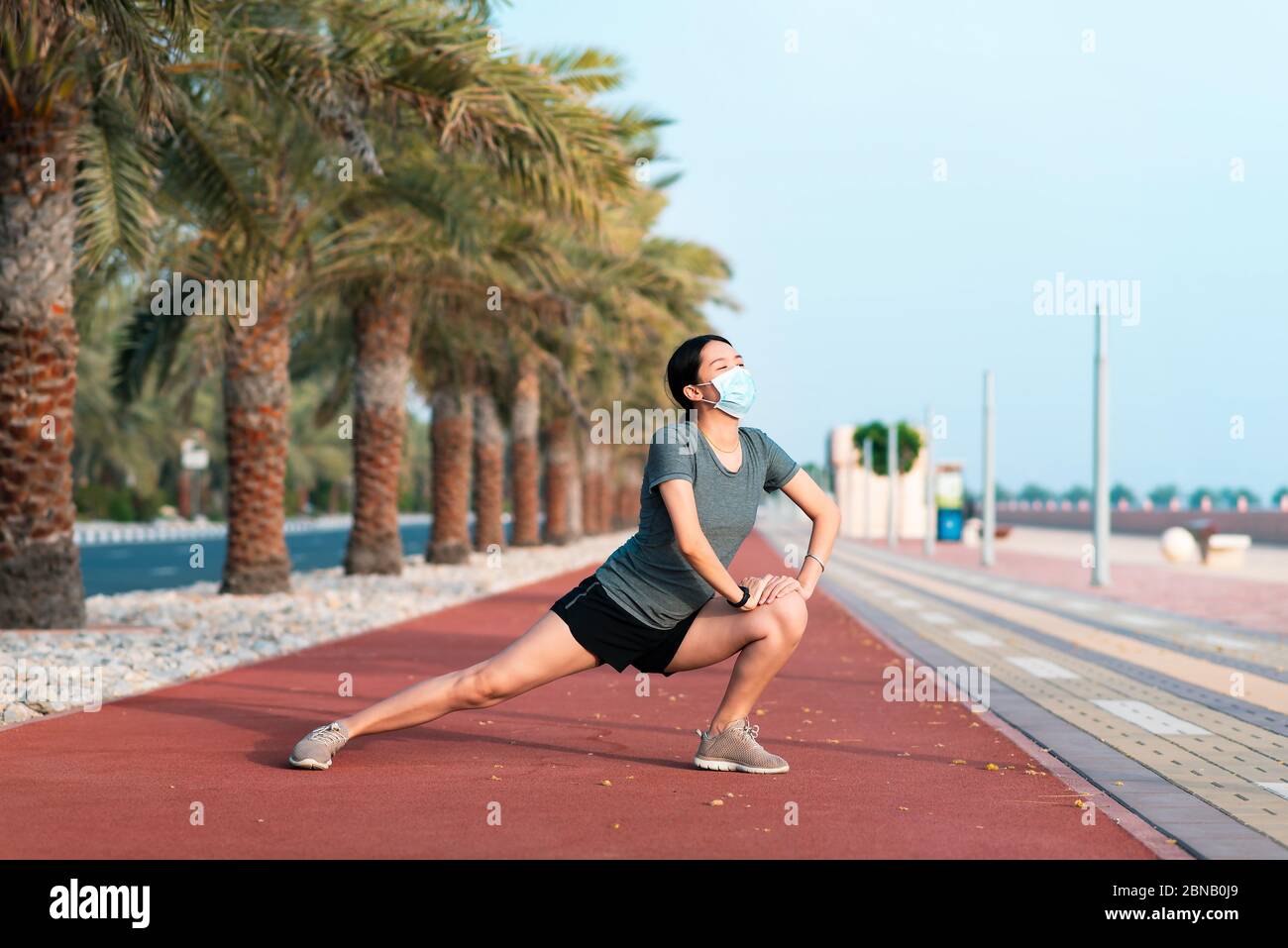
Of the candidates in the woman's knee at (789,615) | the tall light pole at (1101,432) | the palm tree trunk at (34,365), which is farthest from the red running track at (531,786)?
the tall light pole at (1101,432)

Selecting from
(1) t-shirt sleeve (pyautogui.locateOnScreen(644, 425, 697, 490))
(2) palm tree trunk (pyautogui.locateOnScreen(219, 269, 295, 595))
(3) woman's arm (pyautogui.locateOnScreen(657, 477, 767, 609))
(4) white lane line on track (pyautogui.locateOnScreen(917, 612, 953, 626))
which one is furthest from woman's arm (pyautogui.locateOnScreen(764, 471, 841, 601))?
(2) palm tree trunk (pyautogui.locateOnScreen(219, 269, 295, 595))

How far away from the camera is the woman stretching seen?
6230mm

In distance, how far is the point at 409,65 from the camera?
44.2ft

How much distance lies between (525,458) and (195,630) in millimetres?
23141

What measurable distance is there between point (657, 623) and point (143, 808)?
212 centimetres

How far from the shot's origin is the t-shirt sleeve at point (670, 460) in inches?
239

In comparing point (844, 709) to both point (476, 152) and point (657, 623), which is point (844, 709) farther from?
point (476, 152)

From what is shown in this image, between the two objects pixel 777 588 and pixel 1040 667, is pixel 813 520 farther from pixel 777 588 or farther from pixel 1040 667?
pixel 1040 667

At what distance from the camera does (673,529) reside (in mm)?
6129

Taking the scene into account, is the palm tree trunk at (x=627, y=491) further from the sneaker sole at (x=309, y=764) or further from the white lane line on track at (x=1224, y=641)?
the sneaker sole at (x=309, y=764)

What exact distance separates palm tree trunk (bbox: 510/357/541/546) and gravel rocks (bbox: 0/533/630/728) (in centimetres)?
1106

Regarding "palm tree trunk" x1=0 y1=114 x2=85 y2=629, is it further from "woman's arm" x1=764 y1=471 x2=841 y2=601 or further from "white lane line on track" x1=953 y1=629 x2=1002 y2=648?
"woman's arm" x1=764 y1=471 x2=841 y2=601

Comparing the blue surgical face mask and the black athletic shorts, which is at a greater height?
the blue surgical face mask
